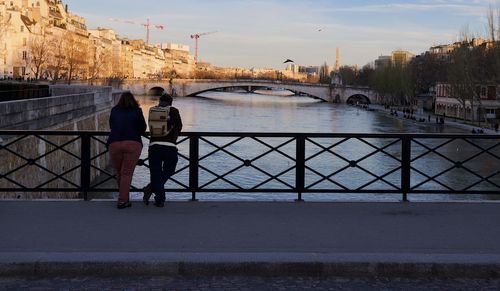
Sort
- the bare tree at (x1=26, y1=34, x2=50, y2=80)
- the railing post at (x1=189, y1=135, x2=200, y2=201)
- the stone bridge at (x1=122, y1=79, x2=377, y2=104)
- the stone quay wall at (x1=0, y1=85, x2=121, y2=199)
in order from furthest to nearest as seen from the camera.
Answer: the stone bridge at (x1=122, y1=79, x2=377, y2=104) → the bare tree at (x1=26, y1=34, x2=50, y2=80) → the stone quay wall at (x1=0, y1=85, x2=121, y2=199) → the railing post at (x1=189, y1=135, x2=200, y2=201)

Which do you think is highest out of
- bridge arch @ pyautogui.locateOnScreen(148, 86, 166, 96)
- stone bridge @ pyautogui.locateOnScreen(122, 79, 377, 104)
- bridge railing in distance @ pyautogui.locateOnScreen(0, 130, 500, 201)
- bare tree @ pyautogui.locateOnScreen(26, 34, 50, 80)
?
bare tree @ pyautogui.locateOnScreen(26, 34, 50, 80)

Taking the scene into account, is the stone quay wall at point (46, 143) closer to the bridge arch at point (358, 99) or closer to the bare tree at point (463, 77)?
the bare tree at point (463, 77)

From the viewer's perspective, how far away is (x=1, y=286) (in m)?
5.64

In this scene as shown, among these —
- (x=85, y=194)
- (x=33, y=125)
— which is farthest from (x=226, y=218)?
(x=33, y=125)

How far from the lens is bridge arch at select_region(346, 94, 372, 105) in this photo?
133 meters

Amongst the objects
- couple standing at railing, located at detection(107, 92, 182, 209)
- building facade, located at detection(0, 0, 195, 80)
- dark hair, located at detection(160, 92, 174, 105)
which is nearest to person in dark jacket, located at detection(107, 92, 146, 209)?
couple standing at railing, located at detection(107, 92, 182, 209)

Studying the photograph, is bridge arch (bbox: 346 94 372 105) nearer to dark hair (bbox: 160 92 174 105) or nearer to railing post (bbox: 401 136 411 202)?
railing post (bbox: 401 136 411 202)

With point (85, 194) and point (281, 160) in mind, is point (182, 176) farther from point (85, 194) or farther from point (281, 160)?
point (85, 194)

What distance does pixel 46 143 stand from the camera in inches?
682

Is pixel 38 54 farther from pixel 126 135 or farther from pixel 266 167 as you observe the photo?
pixel 126 135

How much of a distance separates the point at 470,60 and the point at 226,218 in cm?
6578

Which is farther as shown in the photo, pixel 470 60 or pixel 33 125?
pixel 470 60

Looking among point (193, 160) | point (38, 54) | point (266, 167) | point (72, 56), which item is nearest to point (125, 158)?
point (193, 160)

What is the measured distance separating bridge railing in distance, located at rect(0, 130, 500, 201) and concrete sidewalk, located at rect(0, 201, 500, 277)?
767mm
